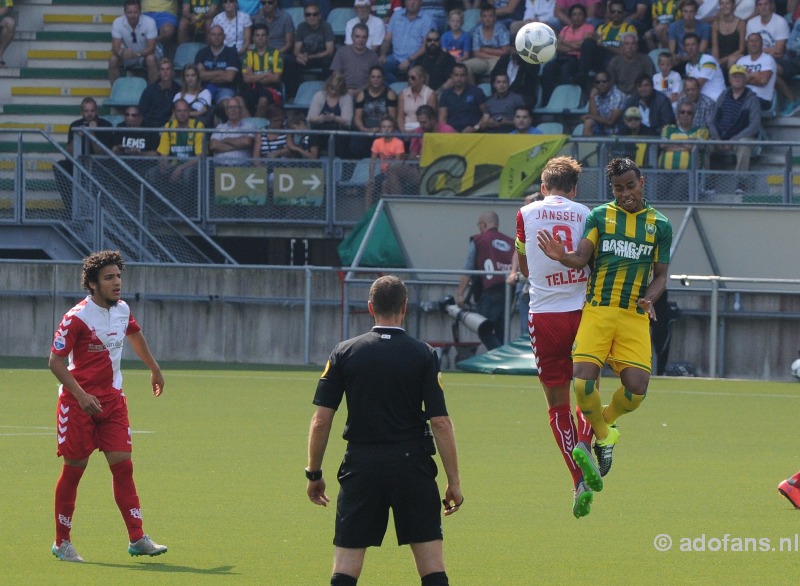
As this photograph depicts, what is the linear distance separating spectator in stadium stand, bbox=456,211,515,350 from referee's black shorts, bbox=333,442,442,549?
45.9ft

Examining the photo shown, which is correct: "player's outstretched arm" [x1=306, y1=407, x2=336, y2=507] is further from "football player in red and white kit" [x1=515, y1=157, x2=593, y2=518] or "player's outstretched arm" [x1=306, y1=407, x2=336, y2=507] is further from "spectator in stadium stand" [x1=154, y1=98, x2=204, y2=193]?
"spectator in stadium stand" [x1=154, y1=98, x2=204, y2=193]

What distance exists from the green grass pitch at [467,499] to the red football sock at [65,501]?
Result: 0.61 feet


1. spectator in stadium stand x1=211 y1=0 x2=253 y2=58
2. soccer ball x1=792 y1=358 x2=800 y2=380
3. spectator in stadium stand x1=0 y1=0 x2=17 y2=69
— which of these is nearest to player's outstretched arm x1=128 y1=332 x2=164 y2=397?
soccer ball x1=792 y1=358 x2=800 y2=380

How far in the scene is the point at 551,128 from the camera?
23.3m

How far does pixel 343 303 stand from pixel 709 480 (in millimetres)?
9969

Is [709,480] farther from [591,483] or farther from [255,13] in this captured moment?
[255,13]

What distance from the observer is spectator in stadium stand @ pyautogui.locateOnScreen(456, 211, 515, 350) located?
2006 cm

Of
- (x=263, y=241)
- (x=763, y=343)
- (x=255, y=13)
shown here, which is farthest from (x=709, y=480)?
(x=255, y=13)

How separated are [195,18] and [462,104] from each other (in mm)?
5980

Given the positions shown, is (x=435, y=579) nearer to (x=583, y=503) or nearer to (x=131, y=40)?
(x=583, y=503)

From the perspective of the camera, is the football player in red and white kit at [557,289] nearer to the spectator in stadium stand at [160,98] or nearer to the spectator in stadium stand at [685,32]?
the spectator in stadium stand at [685,32]

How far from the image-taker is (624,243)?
9297 mm

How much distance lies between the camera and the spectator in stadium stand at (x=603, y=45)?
77.1 ft

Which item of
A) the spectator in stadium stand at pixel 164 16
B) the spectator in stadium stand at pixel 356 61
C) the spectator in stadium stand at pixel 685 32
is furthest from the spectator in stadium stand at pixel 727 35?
the spectator in stadium stand at pixel 164 16
